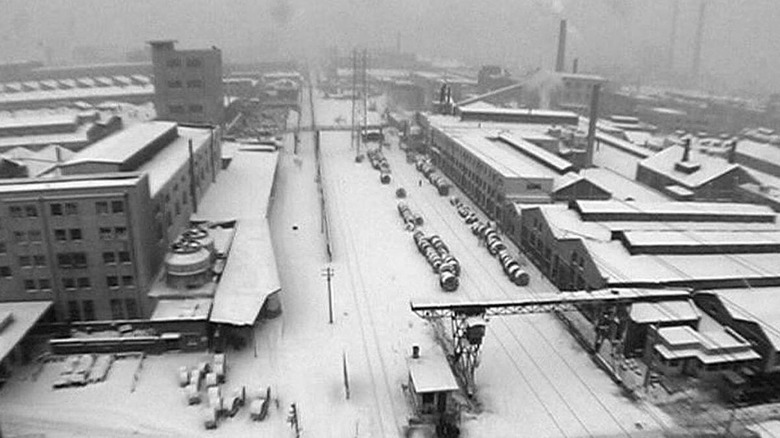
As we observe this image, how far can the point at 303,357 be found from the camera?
3036 centimetres

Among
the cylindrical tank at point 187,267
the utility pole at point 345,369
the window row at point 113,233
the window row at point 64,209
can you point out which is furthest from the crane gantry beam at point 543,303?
the window row at point 64,209

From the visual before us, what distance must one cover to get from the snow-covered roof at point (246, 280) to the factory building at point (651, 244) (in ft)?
60.2

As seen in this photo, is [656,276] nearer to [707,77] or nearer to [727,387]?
[727,387]

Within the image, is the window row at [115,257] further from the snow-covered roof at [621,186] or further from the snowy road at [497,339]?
the snow-covered roof at [621,186]

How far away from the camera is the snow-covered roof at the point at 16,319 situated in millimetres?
27172

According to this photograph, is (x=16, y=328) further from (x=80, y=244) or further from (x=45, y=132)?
(x=45, y=132)

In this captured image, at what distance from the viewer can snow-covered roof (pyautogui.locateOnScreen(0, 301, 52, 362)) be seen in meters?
27.2

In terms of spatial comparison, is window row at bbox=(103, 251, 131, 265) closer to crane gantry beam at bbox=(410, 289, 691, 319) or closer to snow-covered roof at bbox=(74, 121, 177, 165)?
snow-covered roof at bbox=(74, 121, 177, 165)

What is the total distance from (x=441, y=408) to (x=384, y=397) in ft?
10.0

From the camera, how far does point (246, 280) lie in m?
34.2

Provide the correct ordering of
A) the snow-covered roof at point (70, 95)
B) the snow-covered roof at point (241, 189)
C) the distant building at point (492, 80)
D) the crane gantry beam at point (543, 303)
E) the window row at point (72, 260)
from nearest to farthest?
the crane gantry beam at point (543, 303) → the window row at point (72, 260) → the snow-covered roof at point (241, 189) → the snow-covered roof at point (70, 95) → the distant building at point (492, 80)

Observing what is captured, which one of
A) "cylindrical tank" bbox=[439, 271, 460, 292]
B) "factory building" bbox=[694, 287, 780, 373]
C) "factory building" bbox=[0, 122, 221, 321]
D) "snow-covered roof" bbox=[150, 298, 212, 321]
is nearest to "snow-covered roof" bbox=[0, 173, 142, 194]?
"factory building" bbox=[0, 122, 221, 321]

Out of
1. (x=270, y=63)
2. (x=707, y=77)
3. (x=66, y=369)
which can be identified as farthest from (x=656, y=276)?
(x=707, y=77)

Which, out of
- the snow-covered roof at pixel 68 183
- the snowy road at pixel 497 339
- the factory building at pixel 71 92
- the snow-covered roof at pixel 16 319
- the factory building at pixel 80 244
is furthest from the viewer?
the factory building at pixel 71 92
